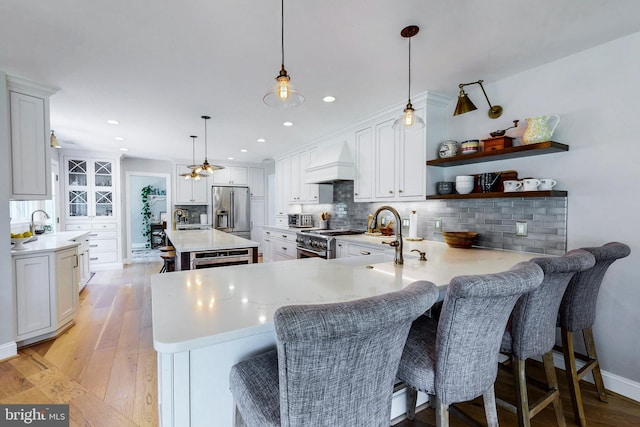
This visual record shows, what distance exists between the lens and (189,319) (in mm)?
959

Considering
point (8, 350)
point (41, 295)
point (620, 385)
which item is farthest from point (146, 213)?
point (620, 385)

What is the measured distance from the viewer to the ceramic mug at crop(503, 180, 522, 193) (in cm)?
230

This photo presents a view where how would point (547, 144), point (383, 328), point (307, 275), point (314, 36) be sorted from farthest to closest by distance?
1. point (547, 144)
2. point (314, 36)
3. point (307, 275)
4. point (383, 328)

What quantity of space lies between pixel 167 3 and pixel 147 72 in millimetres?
999

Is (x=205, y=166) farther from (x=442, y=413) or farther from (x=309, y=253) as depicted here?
(x=442, y=413)

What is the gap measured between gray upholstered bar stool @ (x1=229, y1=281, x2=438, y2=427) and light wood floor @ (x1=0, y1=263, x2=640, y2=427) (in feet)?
3.74

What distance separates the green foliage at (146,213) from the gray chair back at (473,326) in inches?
361

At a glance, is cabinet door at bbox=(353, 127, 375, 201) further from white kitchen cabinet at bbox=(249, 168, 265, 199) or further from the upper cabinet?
white kitchen cabinet at bbox=(249, 168, 265, 199)

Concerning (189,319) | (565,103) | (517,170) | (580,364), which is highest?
(565,103)

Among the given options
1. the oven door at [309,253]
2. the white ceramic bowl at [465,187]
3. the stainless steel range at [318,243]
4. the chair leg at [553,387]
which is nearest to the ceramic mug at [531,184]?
the white ceramic bowl at [465,187]

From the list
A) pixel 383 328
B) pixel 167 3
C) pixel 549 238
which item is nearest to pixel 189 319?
pixel 383 328

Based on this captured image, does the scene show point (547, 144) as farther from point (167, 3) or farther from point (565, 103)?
point (167, 3)

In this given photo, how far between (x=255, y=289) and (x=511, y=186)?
7.12 feet

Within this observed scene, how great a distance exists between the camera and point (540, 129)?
2.18 metres
